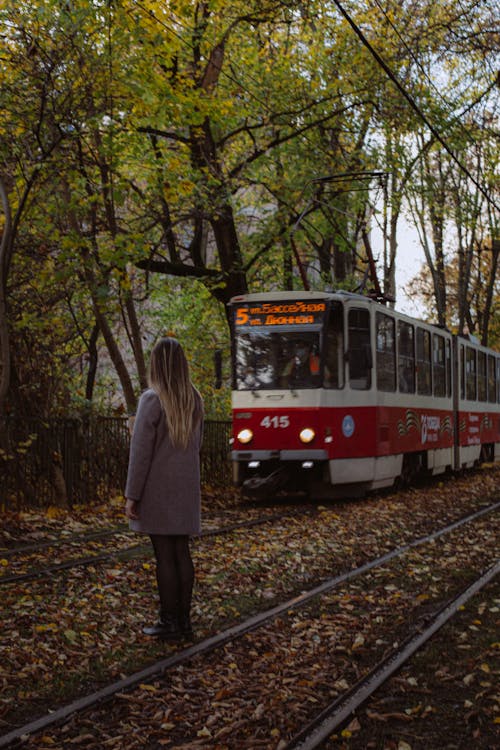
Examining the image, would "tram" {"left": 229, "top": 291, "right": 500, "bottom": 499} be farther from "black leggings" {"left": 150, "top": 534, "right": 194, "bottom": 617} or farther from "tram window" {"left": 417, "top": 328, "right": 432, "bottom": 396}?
"black leggings" {"left": 150, "top": 534, "right": 194, "bottom": 617}

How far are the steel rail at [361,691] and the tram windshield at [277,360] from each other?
7905 millimetres

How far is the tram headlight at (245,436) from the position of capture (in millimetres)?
15930

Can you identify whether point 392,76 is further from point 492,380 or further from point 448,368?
point 492,380

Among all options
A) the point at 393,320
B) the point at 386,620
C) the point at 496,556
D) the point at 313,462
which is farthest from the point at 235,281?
the point at 386,620

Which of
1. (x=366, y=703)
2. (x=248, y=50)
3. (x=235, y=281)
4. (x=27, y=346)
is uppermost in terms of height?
(x=248, y=50)

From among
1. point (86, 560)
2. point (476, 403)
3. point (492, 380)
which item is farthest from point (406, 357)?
point (86, 560)

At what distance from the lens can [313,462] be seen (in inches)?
619

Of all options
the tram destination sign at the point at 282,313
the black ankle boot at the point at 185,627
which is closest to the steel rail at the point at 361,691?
the black ankle boot at the point at 185,627

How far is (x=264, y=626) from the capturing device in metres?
7.26

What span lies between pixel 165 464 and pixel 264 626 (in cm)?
151

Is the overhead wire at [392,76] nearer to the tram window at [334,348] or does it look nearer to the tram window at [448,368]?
the tram window at [334,348]

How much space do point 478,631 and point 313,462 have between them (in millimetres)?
8578

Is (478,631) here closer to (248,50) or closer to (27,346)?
(27,346)

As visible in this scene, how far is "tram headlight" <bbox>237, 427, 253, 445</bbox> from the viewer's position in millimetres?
15930
